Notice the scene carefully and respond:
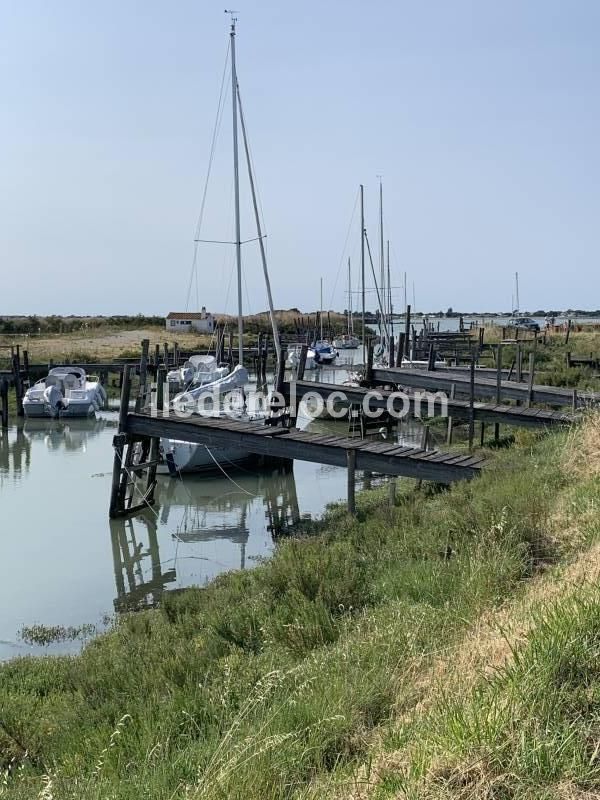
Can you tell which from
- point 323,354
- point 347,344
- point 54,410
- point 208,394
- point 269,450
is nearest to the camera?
point 269,450

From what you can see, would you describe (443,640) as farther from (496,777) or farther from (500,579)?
(496,777)

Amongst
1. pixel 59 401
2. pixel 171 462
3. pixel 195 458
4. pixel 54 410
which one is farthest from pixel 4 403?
pixel 195 458

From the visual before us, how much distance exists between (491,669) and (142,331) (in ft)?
236

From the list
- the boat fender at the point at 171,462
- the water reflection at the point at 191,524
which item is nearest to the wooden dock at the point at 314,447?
the water reflection at the point at 191,524

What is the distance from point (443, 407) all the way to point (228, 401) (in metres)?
6.56

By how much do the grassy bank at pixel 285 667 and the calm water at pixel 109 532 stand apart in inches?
93.8

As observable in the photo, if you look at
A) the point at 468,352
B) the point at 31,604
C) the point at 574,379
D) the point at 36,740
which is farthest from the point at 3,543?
the point at 468,352

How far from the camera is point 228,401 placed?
22.9 meters

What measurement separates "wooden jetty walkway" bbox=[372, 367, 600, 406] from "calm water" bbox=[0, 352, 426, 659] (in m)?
1.94

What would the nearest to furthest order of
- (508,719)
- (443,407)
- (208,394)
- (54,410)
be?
(508,719) → (443,407) → (208,394) → (54,410)

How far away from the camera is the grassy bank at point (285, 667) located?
3883 mm

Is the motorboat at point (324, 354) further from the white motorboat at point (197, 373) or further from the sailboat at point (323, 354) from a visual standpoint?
the white motorboat at point (197, 373)

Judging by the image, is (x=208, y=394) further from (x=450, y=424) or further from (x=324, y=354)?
(x=324, y=354)

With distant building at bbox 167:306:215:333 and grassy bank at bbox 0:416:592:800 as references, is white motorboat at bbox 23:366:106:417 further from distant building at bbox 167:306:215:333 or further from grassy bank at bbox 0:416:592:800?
distant building at bbox 167:306:215:333
